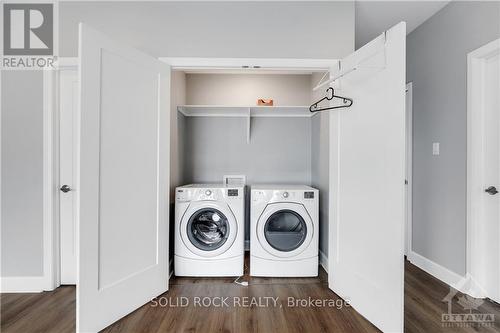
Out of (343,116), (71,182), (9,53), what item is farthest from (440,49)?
(9,53)

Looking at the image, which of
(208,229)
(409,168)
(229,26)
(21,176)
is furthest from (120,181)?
(409,168)

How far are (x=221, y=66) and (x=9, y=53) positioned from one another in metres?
1.82

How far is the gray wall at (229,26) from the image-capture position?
6.89 ft

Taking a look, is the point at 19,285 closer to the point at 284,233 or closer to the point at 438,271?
the point at 284,233

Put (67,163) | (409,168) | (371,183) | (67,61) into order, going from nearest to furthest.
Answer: (371,183) < (67,61) < (67,163) < (409,168)

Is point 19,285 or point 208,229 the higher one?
point 208,229

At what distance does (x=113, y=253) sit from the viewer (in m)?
1.68

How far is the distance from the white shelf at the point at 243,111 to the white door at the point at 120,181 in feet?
2.91

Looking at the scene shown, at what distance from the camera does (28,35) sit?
2107 mm

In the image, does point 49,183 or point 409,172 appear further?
point 409,172

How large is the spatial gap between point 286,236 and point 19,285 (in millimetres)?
2337

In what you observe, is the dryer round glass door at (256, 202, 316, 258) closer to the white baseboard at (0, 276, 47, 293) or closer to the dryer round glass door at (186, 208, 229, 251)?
the dryer round glass door at (186, 208, 229, 251)

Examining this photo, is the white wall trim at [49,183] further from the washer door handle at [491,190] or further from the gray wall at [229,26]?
the washer door handle at [491,190]

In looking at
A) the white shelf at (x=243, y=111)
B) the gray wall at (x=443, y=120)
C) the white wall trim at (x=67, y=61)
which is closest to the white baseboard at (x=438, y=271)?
the gray wall at (x=443, y=120)
